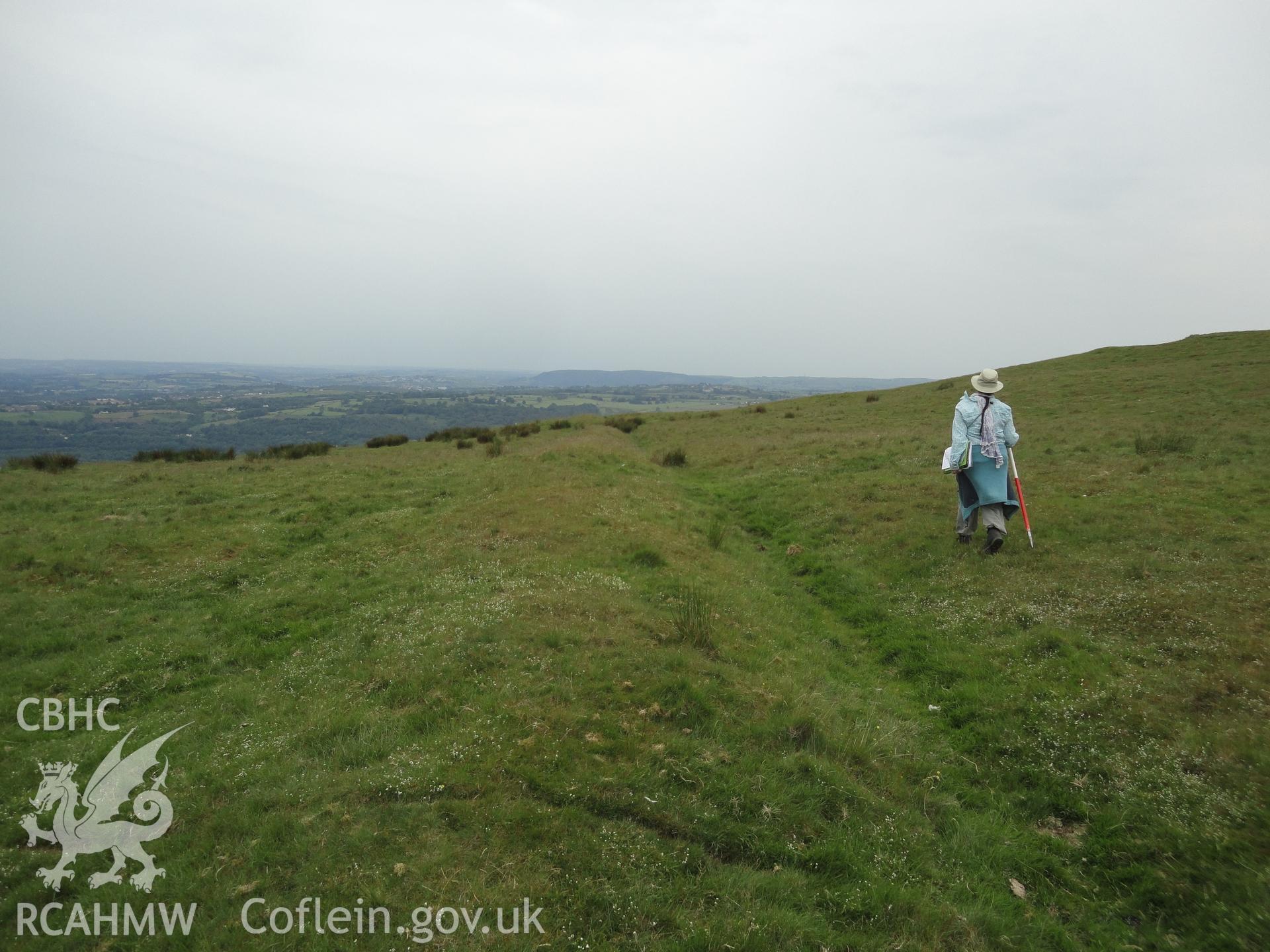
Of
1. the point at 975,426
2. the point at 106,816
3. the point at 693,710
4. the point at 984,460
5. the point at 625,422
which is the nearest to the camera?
the point at 106,816

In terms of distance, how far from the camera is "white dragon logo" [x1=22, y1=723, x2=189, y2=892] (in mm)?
5480

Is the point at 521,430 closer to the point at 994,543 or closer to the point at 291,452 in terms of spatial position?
the point at 291,452

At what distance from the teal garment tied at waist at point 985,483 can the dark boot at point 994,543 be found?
698mm

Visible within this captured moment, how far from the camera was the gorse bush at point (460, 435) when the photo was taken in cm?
3997

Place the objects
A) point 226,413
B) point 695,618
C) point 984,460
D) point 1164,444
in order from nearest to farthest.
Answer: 1. point 695,618
2. point 984,460
3. point 1164,444
4. point 226,413

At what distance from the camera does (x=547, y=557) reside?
1334 centimetres

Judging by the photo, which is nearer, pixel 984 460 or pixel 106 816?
pixel 106 816

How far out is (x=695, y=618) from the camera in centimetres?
1009

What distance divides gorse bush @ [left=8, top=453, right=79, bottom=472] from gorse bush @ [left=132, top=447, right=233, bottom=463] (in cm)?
374

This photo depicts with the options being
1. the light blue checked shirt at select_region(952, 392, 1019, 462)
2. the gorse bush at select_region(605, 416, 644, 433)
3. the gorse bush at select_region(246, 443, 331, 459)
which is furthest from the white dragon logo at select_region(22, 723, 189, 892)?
the gorse bush at select_region(605, 416, 644, 433)

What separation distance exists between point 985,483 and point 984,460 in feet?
1.91

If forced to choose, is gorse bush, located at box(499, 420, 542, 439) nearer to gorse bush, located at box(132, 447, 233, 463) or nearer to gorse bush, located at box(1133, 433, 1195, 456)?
gorse bush, located at box(132, 447, 233, 463)

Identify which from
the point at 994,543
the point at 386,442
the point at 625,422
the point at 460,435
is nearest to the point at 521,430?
the point at 460,435

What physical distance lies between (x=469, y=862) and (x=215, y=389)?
196427mm
